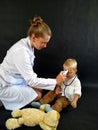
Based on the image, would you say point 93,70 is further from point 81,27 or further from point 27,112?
point 27,112

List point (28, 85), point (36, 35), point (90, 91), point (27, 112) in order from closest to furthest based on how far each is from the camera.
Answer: point (27, 112) → point (36, 35) → point (28, 85) → point (90, 91)

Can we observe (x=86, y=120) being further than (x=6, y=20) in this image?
No

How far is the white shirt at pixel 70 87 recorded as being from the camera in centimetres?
152

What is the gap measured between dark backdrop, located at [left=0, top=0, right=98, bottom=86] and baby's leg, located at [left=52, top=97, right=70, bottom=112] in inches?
17.0

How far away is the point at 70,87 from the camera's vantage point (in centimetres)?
154

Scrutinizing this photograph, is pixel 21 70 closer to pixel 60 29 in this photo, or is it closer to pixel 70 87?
pixel 70 87

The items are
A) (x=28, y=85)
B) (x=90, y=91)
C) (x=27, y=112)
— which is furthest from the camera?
(x=90, y=91)

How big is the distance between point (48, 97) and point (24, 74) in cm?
27

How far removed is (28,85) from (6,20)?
2.02 ft

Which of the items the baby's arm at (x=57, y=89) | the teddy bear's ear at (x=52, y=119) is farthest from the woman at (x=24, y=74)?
the teddy bear's ear at (x=52, y=119)

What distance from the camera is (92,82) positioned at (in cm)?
191

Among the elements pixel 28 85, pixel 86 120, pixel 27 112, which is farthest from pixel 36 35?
pixel 86 120

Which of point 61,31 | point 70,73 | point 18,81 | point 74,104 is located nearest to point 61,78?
point 70,73

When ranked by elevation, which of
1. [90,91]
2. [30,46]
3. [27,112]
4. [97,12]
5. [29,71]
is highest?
[97,12]
